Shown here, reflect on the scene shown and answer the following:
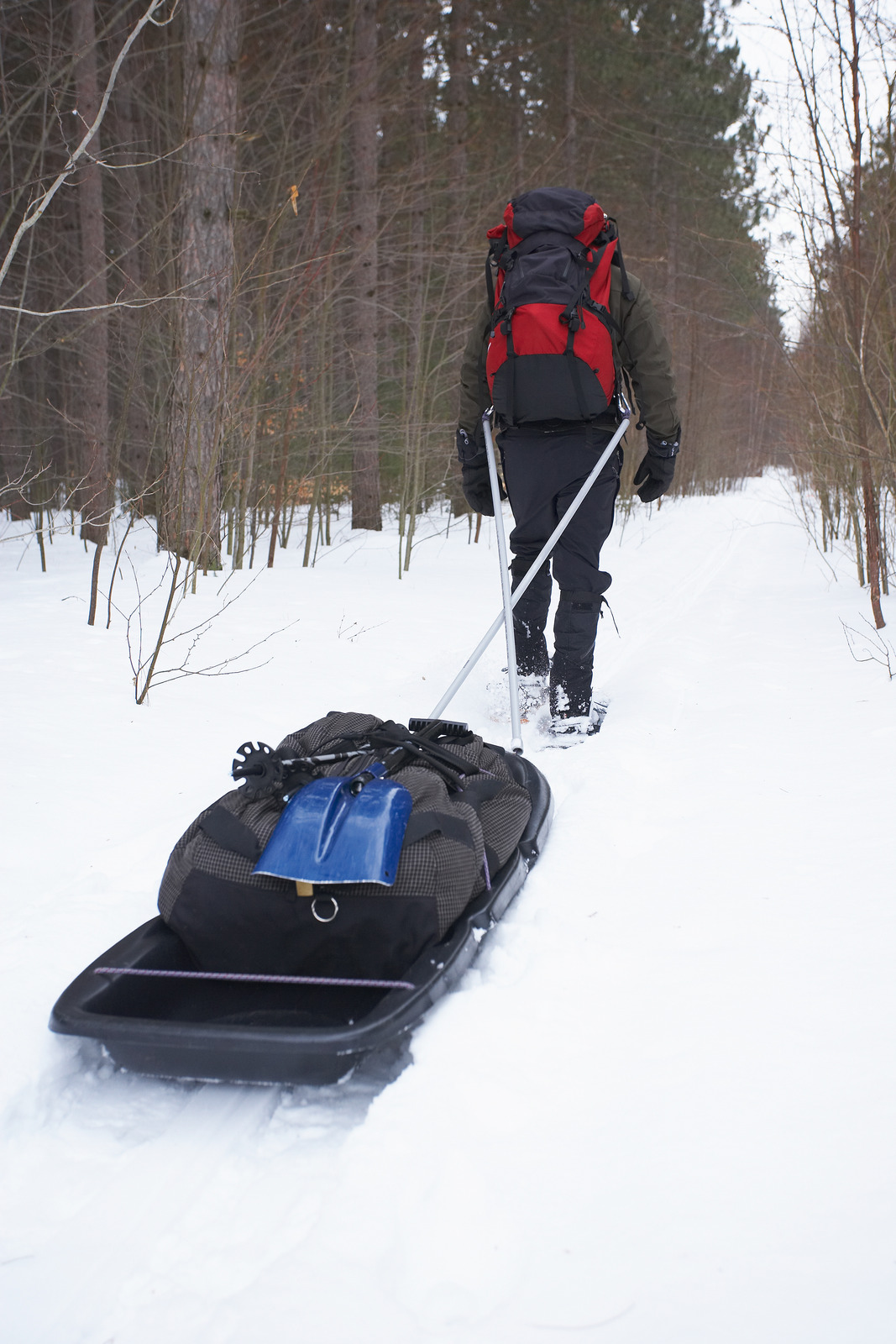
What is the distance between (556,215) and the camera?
317 cm

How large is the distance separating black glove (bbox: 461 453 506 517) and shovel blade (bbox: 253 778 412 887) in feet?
7.03

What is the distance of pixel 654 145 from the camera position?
17.6 meters

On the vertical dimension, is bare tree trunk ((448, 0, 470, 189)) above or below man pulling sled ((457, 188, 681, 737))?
above

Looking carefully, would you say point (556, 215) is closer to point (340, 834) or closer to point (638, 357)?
point (638, 357)

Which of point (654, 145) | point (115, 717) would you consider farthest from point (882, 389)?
point (654, 145)

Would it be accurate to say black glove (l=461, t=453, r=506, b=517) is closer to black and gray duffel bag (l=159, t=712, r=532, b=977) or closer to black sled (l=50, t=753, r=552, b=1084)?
black and gray duffel bag (l=159, t=712, r=532, b=977)

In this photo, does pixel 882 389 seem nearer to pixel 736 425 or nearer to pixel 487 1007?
pixel 487 1007

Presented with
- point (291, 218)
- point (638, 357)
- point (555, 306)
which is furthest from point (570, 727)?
point (291, 218)

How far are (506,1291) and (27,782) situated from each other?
232cm

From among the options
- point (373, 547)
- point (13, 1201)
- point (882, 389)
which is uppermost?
point (882, 389)

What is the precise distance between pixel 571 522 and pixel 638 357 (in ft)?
2.30

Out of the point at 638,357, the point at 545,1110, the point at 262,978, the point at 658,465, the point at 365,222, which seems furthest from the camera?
the point at 365,222

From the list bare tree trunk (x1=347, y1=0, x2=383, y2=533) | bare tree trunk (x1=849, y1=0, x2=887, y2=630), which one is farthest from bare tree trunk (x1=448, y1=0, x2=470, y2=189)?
bare tree trunk (x1=849, y1=0, x2=887, y2=630)

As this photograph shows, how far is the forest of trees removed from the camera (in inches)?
205
